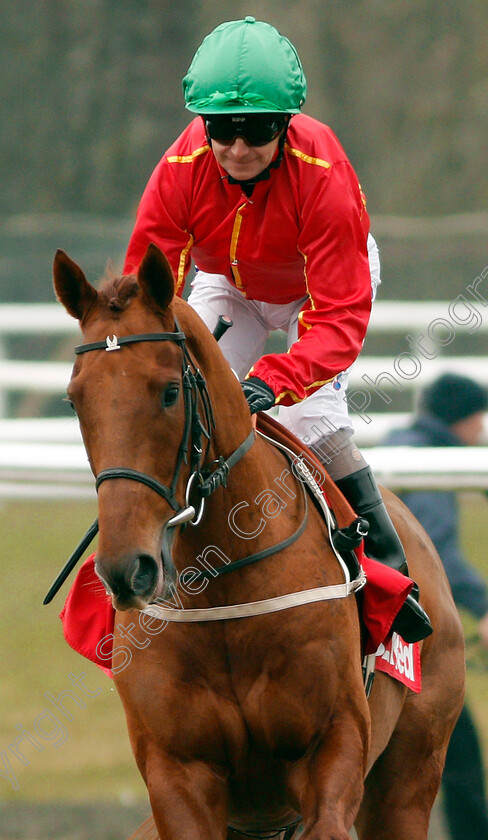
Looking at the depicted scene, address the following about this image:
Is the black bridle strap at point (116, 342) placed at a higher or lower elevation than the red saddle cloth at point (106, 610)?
higher

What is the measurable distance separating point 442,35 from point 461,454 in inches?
462

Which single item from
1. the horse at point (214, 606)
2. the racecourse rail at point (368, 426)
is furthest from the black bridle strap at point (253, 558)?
the racecourse rail at point (368, 426)

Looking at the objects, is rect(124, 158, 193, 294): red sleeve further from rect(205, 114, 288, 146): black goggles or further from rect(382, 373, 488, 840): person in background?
rect(382, 373, 488, 840): person in background

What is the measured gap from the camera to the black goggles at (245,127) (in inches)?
114

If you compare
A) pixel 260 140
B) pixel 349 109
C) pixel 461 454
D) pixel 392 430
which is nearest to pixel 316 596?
pixel 260 140

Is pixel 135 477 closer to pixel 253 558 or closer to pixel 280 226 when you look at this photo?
pixel 253 558

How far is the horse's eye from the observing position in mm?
2357

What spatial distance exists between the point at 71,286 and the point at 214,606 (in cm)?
84

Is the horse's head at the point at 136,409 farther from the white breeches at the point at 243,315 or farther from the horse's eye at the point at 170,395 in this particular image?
the white breeches at the point at 243,315

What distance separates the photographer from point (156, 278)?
244 cm

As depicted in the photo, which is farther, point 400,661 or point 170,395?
point 400,661

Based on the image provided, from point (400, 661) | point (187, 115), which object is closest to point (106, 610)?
point (400, 661)

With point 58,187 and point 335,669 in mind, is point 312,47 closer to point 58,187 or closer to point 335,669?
point 58,187

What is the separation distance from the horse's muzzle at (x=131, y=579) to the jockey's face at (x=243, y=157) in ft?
3.98
